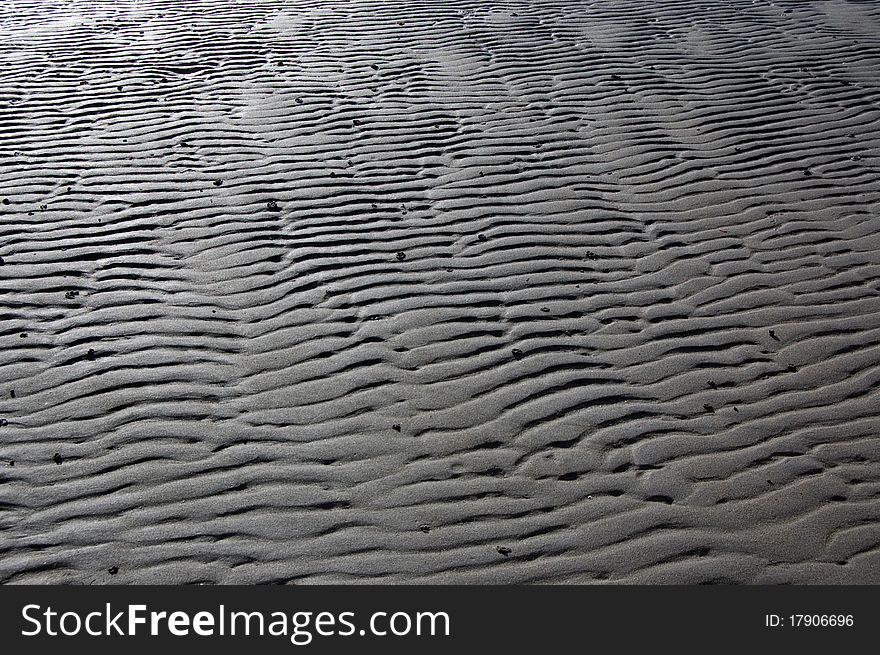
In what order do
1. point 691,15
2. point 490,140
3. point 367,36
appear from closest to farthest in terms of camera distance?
point 490,140 → point 367,36 → point 691,15

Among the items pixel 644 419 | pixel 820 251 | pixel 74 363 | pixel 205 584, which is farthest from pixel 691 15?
pixel 205 584

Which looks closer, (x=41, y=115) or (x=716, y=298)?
(x=716, y=298)

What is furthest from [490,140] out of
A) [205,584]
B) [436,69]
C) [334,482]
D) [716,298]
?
[205,584]

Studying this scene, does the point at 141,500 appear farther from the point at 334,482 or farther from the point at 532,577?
the point at 532,577

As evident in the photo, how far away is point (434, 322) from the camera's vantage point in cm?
485

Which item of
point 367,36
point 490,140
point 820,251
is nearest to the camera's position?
point 820,251

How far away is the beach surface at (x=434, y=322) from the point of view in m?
3.57

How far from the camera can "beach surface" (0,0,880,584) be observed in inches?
141

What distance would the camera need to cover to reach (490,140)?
718 centimetres

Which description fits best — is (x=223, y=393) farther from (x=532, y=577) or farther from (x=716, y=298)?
(x=716, y=298)

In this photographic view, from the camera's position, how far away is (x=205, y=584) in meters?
3.32

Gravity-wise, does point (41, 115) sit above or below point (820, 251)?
above

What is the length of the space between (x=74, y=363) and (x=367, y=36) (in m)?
6.39

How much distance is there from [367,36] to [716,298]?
6.02 m
